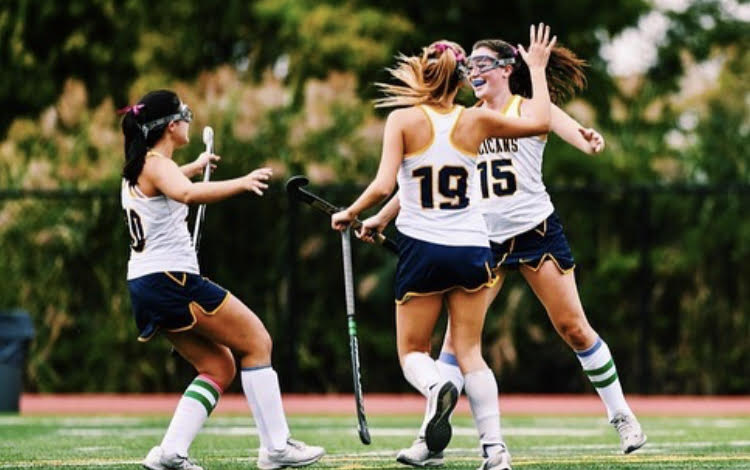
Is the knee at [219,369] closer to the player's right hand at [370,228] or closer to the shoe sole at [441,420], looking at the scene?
the player's right hand at [370,228]

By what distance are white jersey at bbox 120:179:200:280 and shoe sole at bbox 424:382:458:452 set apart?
1.24 meters

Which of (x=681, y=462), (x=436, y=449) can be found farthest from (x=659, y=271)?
(x=436, y=449)

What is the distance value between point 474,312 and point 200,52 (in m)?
21.5

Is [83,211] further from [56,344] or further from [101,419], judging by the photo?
[101,419]

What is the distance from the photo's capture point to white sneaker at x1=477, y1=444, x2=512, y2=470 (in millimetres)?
7027

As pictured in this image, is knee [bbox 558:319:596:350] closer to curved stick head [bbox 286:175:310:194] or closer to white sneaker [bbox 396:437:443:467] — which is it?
white sneaker [bbox 396:437:443:467]

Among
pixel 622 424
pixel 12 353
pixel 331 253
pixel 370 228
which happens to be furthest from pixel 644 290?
pixel 370 228

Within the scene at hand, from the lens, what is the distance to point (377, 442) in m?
10.5

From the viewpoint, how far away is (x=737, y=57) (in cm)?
2655

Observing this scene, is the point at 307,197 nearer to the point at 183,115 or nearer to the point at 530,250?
the point at 183,115

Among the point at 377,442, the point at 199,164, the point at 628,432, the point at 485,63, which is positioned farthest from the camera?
the point at 377,442

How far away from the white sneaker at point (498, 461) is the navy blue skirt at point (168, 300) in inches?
54.5

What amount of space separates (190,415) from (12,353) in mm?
7945

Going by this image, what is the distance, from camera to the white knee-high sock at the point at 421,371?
23.6 ft
